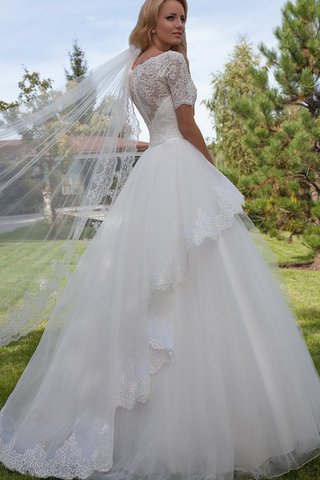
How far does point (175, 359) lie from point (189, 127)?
117 cm

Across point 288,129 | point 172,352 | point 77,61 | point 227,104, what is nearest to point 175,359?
point 172,352

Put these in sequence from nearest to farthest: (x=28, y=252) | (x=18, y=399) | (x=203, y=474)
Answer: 1. (x=203, y=474)
2. (x=18, y=399)
3. (x=28, y=252)

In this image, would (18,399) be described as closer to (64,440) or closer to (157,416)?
(64,440)

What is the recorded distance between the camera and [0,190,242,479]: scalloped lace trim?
2.69 metres

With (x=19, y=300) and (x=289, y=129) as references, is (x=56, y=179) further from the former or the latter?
(x=289, y=129)

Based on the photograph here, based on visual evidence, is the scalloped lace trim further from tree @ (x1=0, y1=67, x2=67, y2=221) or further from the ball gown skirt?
tree @ (x1=0, y1=67, x2=67, y2=221)

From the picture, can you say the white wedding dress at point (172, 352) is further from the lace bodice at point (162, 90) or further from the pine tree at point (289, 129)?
the pine tree at point (289, 129)

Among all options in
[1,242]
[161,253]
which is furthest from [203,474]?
[1,242]

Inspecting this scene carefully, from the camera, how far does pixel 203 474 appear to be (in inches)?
102

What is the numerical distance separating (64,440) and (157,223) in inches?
44.4

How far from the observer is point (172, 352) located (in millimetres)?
2691

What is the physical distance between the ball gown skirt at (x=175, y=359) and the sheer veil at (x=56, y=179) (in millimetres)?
347

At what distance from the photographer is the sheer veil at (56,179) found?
3.31m

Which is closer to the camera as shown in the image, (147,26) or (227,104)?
(147,26)
